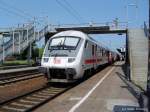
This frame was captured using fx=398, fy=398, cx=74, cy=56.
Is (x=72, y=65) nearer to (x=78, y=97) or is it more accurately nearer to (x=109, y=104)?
(x=78, y=97)

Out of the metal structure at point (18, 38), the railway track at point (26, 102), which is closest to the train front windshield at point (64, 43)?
the railway track at point (26, 102)

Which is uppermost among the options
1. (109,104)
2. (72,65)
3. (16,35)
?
(16,35)

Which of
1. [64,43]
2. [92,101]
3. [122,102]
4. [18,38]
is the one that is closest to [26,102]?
[92,101]

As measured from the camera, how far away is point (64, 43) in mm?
21453

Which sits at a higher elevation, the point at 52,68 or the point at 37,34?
the point at 37,34

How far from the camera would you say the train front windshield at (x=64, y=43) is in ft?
69.7

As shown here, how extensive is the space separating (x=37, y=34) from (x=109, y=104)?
1509 inches

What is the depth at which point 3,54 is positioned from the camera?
44656mm

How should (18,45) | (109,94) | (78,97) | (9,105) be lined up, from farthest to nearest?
(18,45)
(109,94)
(78,97)
(9,105)

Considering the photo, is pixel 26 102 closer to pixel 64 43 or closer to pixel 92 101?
pixel 92 101

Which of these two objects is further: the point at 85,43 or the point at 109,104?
the point at 85,43

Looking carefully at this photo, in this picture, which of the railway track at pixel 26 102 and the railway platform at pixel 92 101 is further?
the railway platform at pixel 92 101

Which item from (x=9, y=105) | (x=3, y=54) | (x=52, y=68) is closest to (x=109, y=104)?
(x=9, y=105)

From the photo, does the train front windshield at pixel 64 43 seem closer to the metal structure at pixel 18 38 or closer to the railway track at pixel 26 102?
the railway track at pixel 26 102
